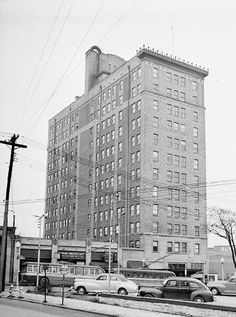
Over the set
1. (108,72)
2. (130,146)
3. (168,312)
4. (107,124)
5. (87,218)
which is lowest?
(168,312)

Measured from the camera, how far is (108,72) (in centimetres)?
10094

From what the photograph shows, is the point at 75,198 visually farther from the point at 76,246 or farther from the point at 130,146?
the point at 76,246

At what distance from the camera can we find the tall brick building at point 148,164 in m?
79.0

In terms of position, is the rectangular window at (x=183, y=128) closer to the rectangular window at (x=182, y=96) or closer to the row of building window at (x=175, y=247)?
the rectangular window at (x=182, y=96)

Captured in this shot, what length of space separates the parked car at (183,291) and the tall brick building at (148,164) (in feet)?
149

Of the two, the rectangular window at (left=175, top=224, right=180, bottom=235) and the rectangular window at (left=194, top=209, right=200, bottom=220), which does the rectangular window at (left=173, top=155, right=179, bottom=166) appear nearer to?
the rectangular window at (left=194, top=209, right=200, bottom=220)

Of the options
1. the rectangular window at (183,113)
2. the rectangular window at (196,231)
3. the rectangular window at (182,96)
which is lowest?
the rectangular window at (196,231)

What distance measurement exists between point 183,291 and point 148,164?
5132 centimetres

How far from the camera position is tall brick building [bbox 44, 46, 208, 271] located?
79.0 meters

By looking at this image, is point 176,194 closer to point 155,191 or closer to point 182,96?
point 155,191

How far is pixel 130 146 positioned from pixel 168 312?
6085 centimetres

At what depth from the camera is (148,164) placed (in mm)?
79812

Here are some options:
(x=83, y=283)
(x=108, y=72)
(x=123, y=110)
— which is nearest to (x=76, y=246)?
(x=123, y=110)

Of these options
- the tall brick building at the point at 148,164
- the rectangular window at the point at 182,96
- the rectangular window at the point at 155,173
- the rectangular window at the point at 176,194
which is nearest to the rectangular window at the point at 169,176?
the tall brick building at the point at 148,164
